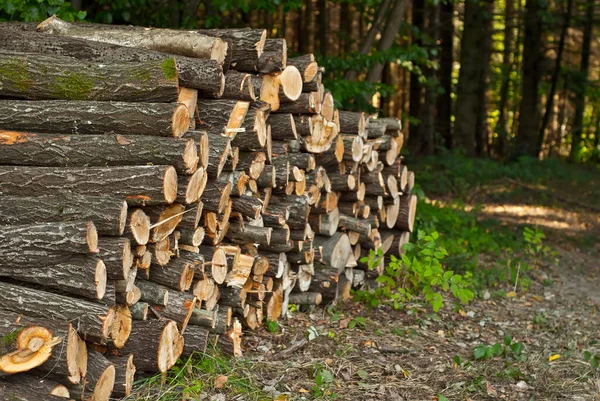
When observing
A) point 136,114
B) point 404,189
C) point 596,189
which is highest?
point 136,114

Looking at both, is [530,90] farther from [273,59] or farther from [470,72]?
[273,59]

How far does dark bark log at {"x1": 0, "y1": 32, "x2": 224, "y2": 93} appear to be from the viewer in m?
5.54

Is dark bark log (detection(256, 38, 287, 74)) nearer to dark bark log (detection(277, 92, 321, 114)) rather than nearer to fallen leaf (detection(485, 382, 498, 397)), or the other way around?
dark bark log (detection(277, 92, 321, 114))

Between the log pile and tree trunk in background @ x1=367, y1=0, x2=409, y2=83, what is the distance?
426cm

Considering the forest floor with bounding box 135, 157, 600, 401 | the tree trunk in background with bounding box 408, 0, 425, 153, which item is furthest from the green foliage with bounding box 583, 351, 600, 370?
the tree trunk in background with bounding box 408, 0, 425, 153

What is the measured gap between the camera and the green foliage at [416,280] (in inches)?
285

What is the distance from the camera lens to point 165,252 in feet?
17.2

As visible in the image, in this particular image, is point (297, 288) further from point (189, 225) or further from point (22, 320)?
point (22, 320)

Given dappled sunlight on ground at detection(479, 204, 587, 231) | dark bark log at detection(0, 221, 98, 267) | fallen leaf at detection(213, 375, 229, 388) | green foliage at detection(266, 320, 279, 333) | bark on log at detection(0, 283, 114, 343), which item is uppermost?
dark bark log at detection(0, 221, 98, 267)

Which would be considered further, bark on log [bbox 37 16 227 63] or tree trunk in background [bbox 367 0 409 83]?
tree trunk in background [bbox 367 0 409 83]

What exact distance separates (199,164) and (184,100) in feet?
1.85

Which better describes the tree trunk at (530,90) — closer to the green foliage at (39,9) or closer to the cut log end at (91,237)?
the green foliage at (39,9)

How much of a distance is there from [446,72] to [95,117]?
1546 centimetres

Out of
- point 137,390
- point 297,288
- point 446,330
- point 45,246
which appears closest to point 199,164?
point 45,246
